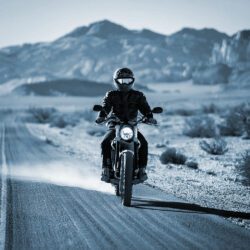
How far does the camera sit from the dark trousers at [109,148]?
26.5 ft

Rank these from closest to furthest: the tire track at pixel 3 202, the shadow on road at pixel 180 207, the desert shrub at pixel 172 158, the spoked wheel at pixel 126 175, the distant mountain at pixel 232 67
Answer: the tire track at pixel 3 202 < the shadow on road at pixel 180 207 < the spoked wheel at pixel 126 175 < the desert shrub at pixel 172 158 < the distant mountain at pixel 232 67

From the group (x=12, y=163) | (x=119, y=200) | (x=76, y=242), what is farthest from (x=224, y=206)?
A: (x=12, y=163)

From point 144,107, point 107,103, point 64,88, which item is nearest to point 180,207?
point 144,107

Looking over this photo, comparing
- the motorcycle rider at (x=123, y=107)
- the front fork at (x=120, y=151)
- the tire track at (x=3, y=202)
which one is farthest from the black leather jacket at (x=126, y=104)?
the tire track at (x=3, y=202)

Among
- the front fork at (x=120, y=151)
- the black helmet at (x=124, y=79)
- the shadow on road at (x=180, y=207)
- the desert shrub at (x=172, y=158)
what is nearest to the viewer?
the shadow on road at (x=180, y=207)

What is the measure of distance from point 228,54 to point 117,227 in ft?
630

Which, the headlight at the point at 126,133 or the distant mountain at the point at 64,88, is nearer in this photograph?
the headlight at the point at 126,133

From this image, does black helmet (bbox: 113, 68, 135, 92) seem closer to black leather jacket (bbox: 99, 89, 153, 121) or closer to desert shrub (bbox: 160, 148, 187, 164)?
black leather jacket (bbox: 99, 89, 153, 121)

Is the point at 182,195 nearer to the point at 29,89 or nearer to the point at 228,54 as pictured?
the point at 29,89

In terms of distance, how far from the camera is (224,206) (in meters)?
7.88

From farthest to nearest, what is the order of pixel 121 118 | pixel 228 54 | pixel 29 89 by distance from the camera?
pixel 228 54 → pixel 29 89 → pixel 121 118

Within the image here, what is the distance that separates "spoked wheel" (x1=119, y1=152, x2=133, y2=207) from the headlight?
24 centimetres

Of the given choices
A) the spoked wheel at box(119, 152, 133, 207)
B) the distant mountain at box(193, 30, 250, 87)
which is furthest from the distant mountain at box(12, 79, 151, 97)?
the spoked wheel at box(119, 152, 133, 207)

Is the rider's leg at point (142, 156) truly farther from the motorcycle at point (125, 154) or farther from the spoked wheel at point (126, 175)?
the spoked wheel at point (126, 175)
